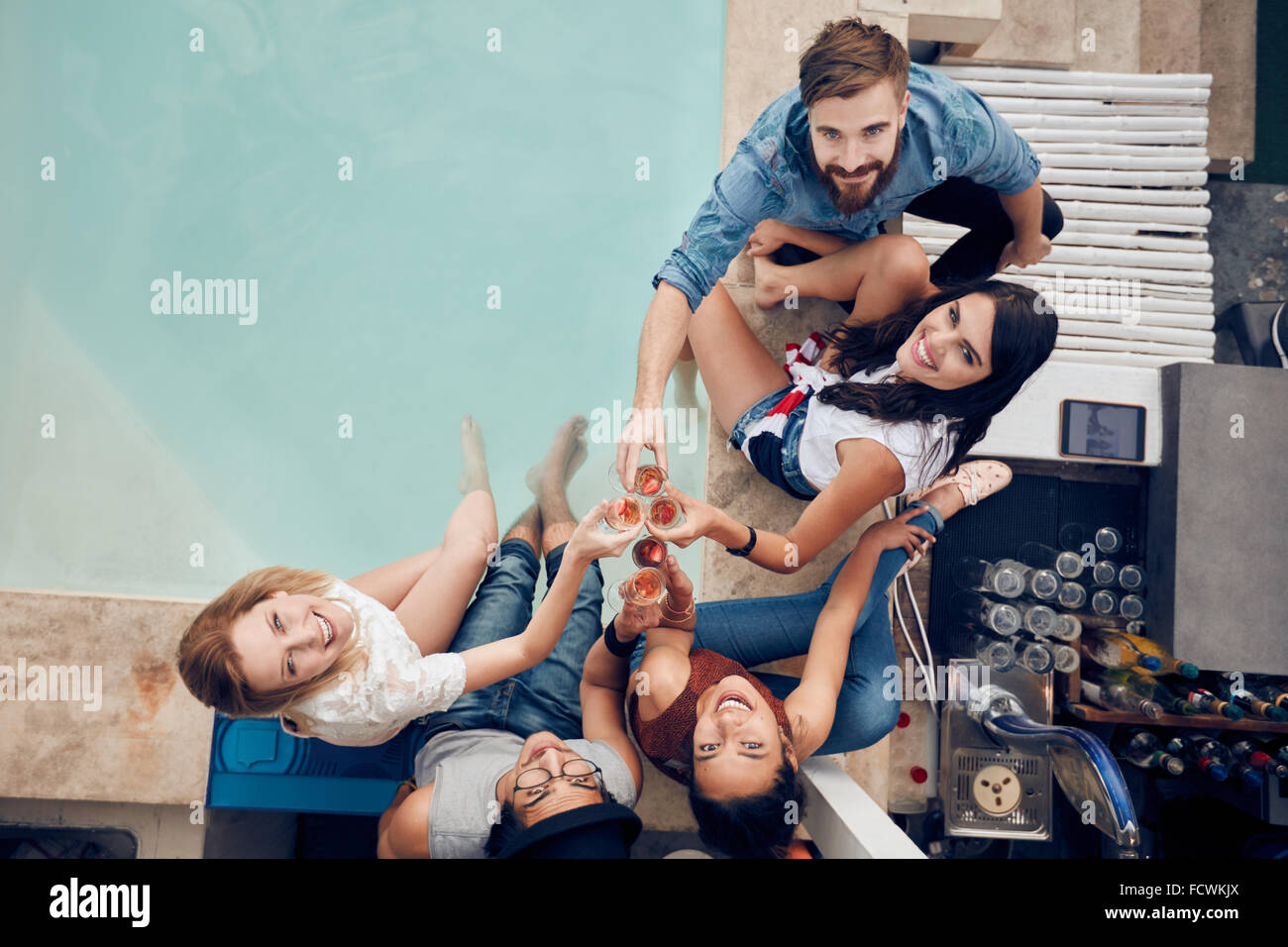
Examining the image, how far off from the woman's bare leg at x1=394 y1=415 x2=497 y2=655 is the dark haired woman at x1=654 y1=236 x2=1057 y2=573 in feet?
2.29

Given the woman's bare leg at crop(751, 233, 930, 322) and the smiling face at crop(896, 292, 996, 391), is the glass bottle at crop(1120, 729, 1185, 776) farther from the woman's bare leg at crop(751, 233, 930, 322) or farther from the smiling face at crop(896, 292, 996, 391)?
the woman's bare leg at crop(751, 233, 930, 322)

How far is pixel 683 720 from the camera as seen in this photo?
155 cm

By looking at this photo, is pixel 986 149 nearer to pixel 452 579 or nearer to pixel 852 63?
pixel 852 63

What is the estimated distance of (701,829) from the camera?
1.50 metres

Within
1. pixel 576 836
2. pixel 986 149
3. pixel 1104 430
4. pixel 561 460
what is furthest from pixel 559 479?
pixel 1104 430

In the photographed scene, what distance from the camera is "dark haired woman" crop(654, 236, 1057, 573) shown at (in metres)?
1.63

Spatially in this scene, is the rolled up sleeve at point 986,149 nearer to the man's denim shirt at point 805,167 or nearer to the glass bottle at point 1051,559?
the man's denim shirt at point 805,167

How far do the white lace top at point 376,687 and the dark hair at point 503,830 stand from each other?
32 centimetres

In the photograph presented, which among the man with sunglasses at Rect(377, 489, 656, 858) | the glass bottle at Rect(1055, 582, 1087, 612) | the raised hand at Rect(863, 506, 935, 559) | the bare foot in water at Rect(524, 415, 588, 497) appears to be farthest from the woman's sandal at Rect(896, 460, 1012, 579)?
the bare foot in water at Rect(524, 415, 588, 497)

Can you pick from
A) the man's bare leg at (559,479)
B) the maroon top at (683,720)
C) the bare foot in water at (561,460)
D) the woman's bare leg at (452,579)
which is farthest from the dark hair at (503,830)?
the bare foot in water at (561,460)

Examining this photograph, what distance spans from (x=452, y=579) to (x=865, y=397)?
1251 millimetres
